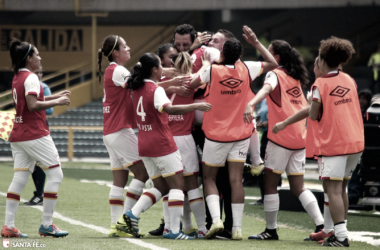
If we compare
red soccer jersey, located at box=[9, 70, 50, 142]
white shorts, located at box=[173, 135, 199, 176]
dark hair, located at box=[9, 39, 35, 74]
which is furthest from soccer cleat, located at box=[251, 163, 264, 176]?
dark hair, located at box=[9, 39, 35, 74]

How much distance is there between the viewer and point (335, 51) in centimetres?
711

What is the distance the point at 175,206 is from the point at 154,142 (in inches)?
27.2

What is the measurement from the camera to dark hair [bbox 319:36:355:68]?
23.2 ft

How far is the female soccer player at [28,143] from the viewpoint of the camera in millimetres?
7483

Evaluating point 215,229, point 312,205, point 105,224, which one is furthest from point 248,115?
point 105,224

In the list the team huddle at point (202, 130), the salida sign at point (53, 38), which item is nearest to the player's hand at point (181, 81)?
the team huddle at point (202, 130)

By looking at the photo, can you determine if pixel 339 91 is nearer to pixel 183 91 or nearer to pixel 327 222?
pixel 327 222

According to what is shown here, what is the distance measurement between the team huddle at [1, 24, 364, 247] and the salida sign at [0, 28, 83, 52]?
71.2 feet

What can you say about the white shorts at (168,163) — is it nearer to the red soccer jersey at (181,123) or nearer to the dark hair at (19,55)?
the red soccer jersey at (181,123)

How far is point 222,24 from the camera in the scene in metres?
28.6

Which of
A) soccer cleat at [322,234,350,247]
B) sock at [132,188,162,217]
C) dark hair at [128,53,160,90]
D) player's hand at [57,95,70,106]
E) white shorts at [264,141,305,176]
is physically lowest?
soccer cleat at [322,234,350,247]

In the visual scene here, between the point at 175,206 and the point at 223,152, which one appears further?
the point at 223,152

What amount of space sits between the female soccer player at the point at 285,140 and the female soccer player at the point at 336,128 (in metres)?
0.70

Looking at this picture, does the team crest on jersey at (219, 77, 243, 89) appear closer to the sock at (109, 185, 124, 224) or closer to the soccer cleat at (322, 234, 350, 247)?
the sock at (109, 185, 124, 224)
